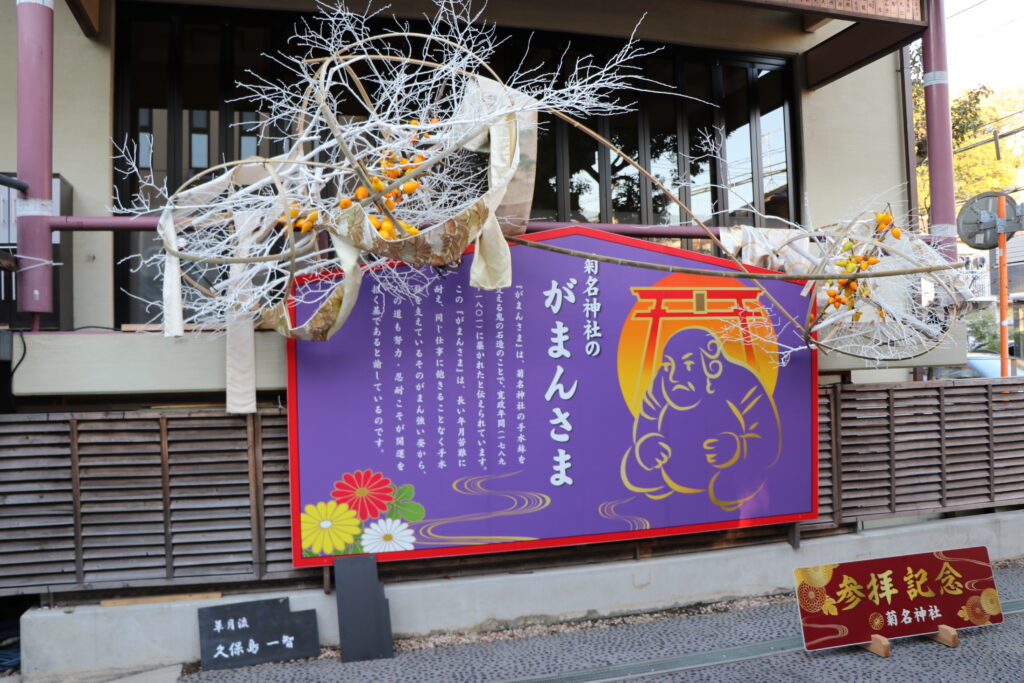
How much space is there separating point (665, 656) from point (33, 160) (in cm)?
646

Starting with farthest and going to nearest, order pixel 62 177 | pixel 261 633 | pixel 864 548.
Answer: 1. pixel 864 548
2. pixel 62 177
3. pixel 261 633

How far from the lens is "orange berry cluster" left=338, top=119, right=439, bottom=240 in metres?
5.07

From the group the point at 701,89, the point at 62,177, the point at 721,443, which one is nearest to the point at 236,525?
the point at 62,177

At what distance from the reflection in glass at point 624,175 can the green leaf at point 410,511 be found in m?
4.36

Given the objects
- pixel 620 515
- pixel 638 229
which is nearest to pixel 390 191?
pixel 638 229

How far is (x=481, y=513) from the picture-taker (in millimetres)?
6367

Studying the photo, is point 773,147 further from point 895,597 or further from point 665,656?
point 665,656

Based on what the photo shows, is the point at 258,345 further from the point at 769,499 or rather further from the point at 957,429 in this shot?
the point at 957,429

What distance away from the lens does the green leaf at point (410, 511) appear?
616 cm

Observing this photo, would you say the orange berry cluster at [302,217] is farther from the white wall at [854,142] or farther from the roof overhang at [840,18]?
the white wall at [854,142]

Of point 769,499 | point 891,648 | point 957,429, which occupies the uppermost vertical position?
point 957,429

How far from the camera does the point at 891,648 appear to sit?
6.11 meters

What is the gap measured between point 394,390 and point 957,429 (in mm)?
6507

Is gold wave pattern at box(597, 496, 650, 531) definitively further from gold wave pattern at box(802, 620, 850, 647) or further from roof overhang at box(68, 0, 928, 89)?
roof overhang at box(68, 0, 928, 89)
